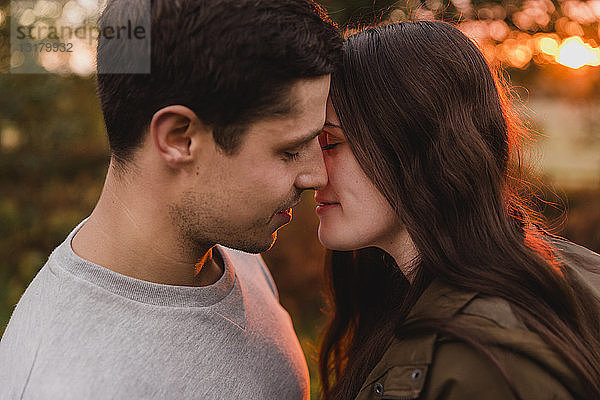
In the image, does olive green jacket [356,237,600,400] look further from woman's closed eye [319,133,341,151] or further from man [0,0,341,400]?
woman's closed eye [319,133,341,151]

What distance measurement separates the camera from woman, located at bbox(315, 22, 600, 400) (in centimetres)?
144

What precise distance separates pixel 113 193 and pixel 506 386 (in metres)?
1.19

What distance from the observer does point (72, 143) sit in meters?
4.91

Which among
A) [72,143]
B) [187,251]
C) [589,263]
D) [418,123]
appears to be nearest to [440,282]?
[418,123]

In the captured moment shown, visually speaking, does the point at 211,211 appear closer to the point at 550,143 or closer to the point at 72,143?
the point at 72,143

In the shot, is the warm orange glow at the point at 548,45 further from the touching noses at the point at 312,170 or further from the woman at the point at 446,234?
the touching noses at the point at 312,170

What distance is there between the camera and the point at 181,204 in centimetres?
170

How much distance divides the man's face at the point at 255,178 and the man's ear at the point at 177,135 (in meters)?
0.06

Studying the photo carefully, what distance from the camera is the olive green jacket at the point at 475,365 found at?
139 centimetres

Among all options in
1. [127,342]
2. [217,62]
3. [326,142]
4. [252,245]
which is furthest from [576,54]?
[127,342]

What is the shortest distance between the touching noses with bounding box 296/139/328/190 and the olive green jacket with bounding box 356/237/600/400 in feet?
1.74

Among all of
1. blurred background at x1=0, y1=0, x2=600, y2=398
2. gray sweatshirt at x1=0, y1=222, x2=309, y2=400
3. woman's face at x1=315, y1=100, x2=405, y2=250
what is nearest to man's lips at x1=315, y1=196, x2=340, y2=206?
woman's face at x1=315, y1=100, x2=405, y2=250

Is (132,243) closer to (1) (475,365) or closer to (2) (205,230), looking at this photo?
(2) (205,230)

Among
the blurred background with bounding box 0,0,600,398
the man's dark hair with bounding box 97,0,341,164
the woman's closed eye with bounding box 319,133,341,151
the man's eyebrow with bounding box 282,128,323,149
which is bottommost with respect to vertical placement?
the blurred background with bounding box 0,0,600,398
